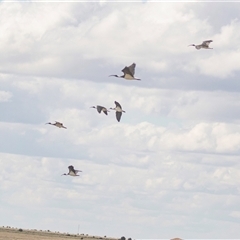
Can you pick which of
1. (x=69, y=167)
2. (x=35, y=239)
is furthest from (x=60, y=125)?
→ (x=35, y=239)

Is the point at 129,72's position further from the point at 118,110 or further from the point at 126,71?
the point at 118,110

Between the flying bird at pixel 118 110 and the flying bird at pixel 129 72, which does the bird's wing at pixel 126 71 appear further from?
the flying bird at pixel 118 110

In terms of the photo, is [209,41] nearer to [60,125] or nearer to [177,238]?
[60,125]

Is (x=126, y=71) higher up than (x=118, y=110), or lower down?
higher up

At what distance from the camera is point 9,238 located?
7451 inches

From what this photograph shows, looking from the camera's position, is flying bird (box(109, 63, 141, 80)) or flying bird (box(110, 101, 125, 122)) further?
flying bird (box(110, 101, 125, 122))

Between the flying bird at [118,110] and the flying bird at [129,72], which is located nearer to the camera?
the flying bird at [129,72]

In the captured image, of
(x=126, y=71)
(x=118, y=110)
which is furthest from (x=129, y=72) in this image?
(x=118, y=110)

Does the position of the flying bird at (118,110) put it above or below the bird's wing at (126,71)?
below

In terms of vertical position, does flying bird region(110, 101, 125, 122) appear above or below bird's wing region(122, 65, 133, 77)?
below

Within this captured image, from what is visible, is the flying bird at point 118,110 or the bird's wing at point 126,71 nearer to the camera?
the bird's wing at point 126,71

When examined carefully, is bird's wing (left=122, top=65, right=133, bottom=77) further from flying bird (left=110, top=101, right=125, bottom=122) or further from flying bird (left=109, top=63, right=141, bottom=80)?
flying bird (left=110, top=101, right=125, bottom=122)

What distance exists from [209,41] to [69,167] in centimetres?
1847

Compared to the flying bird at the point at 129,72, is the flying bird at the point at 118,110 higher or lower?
lower
